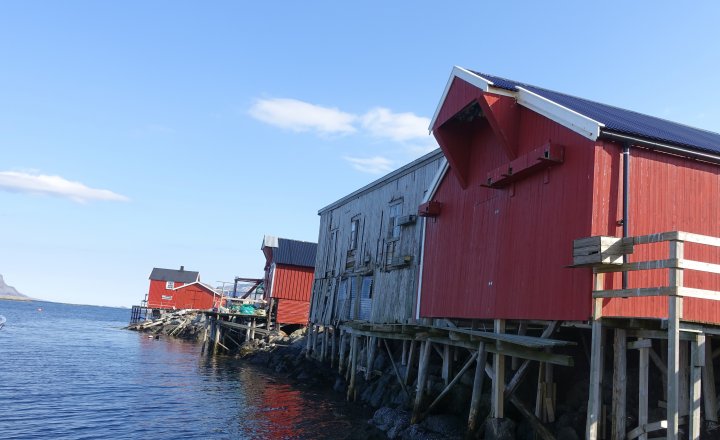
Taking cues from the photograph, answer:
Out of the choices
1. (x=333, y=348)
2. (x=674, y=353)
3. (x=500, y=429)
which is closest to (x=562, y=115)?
(x=674, y=353)

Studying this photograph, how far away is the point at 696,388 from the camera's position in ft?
26.5

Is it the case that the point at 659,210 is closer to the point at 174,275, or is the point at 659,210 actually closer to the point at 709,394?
the point at 709,394

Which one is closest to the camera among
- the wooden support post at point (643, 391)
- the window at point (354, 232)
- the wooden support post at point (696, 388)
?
the wooden support post at point (696, 388)

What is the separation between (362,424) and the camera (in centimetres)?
1542

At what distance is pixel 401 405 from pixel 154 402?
8958mm

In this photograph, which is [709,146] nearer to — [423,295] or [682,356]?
[682,356]

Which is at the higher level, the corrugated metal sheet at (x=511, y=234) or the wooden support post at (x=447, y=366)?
the corrugated metal sheet at (x=511, y=234)

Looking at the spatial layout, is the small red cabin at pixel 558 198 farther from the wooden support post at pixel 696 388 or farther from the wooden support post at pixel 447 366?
the wooden support post at pixel 696 388

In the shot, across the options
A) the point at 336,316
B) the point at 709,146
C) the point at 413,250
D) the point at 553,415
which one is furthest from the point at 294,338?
the point at 709,146

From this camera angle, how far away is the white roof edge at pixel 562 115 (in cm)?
1011

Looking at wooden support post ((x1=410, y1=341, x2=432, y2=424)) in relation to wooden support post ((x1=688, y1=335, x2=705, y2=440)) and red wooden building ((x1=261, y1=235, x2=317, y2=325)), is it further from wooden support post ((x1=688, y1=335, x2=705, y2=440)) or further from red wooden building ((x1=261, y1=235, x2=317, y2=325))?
red wooden building ((x1=261, y1=235, x2=317, y2=325))

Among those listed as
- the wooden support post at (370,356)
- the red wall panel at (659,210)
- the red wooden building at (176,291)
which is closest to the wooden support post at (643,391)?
the red wall panel at (659,210)

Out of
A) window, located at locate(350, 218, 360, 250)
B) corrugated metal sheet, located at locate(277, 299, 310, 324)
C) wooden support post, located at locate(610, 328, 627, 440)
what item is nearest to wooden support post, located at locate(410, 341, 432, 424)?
wooden support post, located at locate(610, 328, 627, 440)

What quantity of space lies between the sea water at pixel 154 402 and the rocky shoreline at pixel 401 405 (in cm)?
89
